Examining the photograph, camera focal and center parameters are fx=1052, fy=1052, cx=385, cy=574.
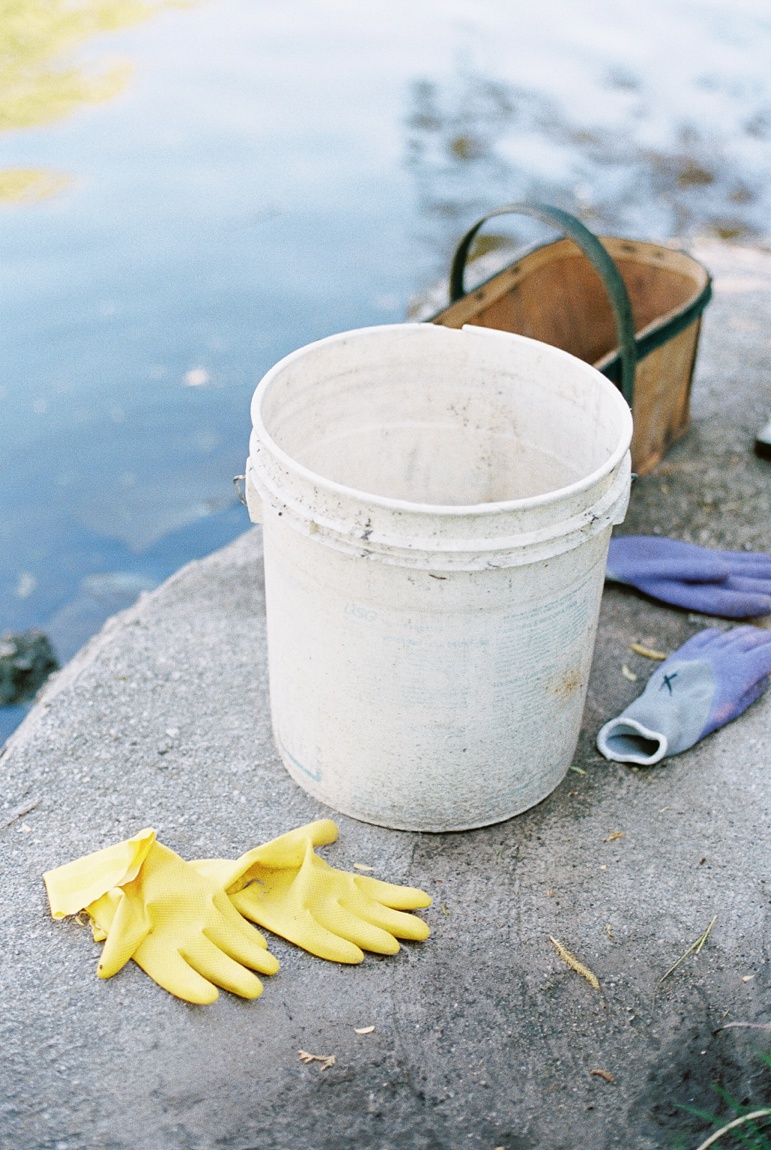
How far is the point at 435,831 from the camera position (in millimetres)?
2305

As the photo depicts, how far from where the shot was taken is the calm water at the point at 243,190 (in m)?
3.96

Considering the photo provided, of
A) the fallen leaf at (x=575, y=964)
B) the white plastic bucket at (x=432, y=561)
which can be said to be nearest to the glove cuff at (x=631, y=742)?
the white plastic bucket at (x=432, y=561)

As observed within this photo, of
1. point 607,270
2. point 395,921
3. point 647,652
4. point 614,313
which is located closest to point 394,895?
point 395,921

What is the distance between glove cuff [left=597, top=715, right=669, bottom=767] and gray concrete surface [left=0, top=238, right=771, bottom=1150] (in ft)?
0.12

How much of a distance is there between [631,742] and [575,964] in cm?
67

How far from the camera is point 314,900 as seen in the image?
82.7 inches

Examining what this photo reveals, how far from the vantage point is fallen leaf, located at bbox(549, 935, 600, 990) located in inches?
80.0

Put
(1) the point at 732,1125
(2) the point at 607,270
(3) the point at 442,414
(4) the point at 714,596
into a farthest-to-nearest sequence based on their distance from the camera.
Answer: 1. (4) the point at 714,596
2. (2) the point at 607,270
3. (3) the point at 442,414
4. (1) the point at 732,1125

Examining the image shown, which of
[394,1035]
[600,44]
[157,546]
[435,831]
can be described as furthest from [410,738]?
[600,44]

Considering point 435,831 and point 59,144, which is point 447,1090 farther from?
point 59,144

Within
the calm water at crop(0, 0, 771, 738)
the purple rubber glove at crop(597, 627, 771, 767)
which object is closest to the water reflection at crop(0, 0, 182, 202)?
the calm water at crop(0, 0, 771, 738)

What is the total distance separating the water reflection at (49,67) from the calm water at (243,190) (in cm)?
4

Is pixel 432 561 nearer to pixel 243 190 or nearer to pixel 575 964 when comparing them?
pixel 575 964

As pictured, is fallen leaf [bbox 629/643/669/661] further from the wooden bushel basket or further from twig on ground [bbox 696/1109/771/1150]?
twig on ground [bbox 696/1109/771/1150]
